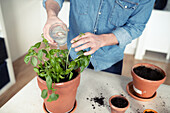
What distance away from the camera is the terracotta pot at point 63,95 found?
580mm

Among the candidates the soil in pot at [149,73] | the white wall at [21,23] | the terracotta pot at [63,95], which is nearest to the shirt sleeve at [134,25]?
the soil in pot at [149,73]

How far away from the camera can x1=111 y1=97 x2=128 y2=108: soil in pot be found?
0.64m

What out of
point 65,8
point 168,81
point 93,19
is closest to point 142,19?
point 93,19

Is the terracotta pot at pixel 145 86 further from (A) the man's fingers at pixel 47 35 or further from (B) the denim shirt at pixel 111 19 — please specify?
(A) the man's fingers at pixel 47 35

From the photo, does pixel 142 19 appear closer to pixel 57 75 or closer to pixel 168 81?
pixel 57 75

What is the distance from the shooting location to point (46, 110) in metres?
0.69

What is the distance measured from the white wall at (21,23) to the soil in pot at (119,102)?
2.20 meters

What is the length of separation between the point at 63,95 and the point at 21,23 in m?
2.36

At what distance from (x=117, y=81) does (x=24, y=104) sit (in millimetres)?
532

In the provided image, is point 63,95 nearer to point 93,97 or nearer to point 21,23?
point 93,97

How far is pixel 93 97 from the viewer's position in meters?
0.78

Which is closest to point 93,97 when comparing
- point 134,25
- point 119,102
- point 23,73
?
point 119,102

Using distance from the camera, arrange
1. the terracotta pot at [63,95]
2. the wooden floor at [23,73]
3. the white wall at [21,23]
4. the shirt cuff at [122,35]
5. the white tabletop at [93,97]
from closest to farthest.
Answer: the terracotta pot at [63,95] < the white tabletop at [93,97] < the shirt cuff at [122,35] < the wooden floor at [23,73] < the white wall at [21,23]

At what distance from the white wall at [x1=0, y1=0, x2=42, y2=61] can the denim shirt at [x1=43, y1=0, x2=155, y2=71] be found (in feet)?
5.36
